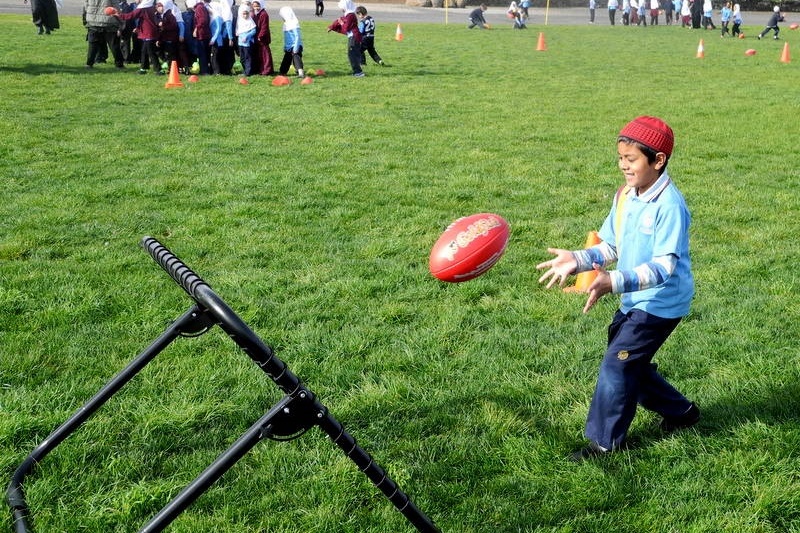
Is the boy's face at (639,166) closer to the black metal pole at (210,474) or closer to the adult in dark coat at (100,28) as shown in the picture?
the black metal pole at (210,474)

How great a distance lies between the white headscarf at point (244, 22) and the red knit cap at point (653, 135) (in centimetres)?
1628

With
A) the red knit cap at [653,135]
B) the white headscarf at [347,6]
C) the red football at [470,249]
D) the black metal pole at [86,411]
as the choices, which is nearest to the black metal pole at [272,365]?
the black metal pole at [86,411]

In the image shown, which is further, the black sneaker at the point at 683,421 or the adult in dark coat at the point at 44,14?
the adult in dark coat at the point at 44,14

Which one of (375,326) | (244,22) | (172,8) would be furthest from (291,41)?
(375,326)

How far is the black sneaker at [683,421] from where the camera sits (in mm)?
4133

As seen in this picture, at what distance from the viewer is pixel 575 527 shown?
11.4ft

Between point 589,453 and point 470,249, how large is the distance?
1.14 meters

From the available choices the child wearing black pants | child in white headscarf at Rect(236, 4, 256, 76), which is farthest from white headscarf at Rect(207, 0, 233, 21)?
the child wearing black pants

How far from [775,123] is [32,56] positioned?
17075 millimetres

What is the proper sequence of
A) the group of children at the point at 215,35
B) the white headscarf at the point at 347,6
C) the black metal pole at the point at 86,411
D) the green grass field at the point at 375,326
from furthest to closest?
the white headscarf at the point at 347,6
the group of children at the point at 215,35
the green grass field at the point at 375,326
the black metal pole at the point at 86,411

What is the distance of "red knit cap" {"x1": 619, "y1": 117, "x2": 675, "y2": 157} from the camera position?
11.6 ft

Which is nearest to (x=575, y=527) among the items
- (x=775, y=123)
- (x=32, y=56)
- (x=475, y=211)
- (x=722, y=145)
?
(x=475, y=211)

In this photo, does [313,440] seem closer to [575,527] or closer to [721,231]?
[575,527]

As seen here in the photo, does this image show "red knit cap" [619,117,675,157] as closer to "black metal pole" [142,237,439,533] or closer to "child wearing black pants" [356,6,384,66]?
"black metal pole" [142,237,439,533]
